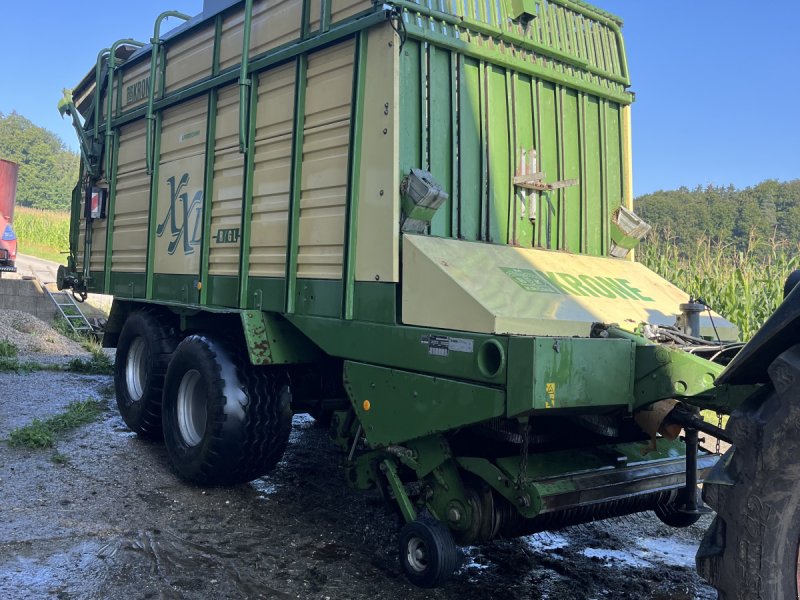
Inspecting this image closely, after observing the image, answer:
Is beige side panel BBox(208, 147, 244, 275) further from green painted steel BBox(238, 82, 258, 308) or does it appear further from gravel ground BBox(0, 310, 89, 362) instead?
gravel ground BBox(0, 310, 89, 362)

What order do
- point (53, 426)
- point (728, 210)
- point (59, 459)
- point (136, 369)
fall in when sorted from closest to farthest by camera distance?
point (59, 459) → point (53, 426) → point (136, 369) → point (728, 210)

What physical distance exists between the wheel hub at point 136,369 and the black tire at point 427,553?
374 cm

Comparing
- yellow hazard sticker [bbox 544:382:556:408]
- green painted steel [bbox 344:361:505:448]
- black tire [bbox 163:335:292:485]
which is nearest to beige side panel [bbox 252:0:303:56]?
black tire [bbox 163:335:292:485]

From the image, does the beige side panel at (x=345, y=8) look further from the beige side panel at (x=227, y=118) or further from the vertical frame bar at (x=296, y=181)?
the beige side panel at (x=227, y=118)

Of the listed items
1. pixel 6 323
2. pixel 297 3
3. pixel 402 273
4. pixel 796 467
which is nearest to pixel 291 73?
pixel 297 3

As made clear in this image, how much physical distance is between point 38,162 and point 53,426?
6666cm

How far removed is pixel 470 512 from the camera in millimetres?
3426

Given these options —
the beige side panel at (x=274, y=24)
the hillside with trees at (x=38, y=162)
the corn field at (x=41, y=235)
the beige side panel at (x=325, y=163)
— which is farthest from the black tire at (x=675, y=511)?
the hillside with trees at (x=38, y=162)

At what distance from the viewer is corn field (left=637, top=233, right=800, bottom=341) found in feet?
22.4

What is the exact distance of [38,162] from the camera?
6456cm

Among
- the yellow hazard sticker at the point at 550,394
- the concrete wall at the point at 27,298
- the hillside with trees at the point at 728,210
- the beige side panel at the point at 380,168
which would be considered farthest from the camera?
the concrete wall at the point at 27,298

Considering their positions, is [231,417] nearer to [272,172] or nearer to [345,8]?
[272,172]

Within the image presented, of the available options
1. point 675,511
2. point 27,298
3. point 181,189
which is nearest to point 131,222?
point 181,189

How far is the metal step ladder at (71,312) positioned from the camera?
1531 cm
